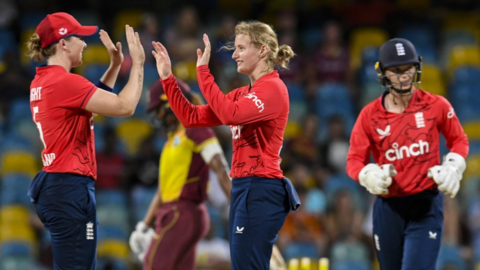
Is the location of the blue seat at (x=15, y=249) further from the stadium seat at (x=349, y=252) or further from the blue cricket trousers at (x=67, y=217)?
the blue cricket trousers at (x=67, y=217)

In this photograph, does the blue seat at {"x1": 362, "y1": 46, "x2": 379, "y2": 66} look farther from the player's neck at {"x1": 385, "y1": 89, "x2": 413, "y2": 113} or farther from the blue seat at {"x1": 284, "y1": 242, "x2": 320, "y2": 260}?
the player's neck at {"x1": 385, "y1": 89, "x2": 413, "y2": 113}

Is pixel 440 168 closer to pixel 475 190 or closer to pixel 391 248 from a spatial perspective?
pixel 391 248

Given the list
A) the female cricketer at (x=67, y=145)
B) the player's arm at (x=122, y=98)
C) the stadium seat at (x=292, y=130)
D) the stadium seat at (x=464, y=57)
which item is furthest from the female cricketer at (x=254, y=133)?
the stadium seat at (x=464, y=57)

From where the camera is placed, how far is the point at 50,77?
4.81 meters

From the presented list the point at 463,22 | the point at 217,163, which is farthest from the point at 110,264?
the point at 463,22

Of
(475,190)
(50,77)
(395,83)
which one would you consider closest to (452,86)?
(475,190)

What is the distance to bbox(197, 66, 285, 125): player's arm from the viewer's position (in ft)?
14.9

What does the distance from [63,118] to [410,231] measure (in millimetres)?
2565

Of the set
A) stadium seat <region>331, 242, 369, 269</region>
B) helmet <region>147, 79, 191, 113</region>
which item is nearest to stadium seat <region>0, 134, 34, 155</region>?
helmet <region>147, 79, 191, 113</region>

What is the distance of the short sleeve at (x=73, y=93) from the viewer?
4.73 m

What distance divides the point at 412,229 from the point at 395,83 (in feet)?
3.50

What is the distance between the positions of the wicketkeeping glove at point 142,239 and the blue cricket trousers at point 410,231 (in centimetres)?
208

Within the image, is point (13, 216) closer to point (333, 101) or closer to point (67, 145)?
point (67, 145)

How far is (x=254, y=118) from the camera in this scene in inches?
180
